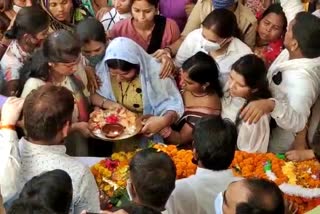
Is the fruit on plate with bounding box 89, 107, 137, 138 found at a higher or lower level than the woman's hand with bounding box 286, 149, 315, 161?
lower

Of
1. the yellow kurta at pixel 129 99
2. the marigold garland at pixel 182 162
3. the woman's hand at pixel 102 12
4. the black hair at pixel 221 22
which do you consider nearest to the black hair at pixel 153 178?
the marigold garland at pixel 182 162

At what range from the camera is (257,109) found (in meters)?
3.48

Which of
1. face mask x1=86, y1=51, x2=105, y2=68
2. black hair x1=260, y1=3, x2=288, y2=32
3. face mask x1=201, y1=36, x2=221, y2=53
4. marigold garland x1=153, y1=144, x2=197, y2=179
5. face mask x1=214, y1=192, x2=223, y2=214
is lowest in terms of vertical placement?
marigold garland x1=153, y1=144, x2=197, y2=179

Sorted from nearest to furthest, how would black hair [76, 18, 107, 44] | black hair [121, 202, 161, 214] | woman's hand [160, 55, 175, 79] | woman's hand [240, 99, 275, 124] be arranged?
1. black hair [121, 202, 161, 214]
2. woman's hand [240, 99, 275, 124]
3. black hair [76, 18, 107, 44]
4. woman's hand [160, 55, 175, 79]

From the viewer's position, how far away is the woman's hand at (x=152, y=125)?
3.90 m

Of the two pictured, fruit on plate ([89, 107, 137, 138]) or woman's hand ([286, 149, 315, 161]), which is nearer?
woman's hand ([286, 149, 315, 161])

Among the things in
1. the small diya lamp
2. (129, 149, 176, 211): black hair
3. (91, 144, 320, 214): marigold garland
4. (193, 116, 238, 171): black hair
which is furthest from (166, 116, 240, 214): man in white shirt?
the small diya lamp

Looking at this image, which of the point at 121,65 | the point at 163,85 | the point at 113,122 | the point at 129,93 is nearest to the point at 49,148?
the point at 113,122

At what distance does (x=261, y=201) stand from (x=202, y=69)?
156cm

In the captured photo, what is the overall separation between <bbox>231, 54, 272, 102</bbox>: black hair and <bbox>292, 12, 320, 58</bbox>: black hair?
0.99ft

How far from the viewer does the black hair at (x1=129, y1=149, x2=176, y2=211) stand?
2.56m

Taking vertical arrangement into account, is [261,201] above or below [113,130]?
above

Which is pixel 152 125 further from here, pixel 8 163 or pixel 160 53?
pixel 8 163

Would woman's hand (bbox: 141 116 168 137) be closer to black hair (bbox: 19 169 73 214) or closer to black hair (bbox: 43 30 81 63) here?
black hair (bbox: 43 30 81 63)
